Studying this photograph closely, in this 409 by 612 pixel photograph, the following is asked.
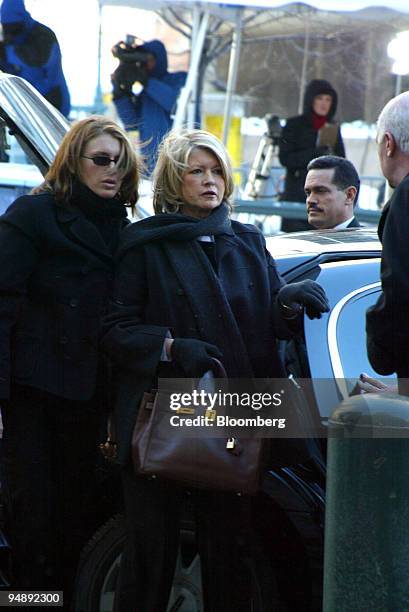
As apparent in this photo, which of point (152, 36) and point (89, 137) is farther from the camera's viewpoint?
point (152, 36)

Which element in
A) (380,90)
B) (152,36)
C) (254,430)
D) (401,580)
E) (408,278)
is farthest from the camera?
(380,90)

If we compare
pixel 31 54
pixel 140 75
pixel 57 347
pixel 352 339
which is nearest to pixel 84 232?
pixel 57 347

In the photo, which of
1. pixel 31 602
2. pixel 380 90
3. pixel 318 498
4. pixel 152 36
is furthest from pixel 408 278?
pixel 380 90

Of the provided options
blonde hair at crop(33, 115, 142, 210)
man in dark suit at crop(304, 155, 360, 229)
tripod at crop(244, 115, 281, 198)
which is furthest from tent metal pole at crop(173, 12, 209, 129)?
blonde hair at crop(33, 115, 142, 210)

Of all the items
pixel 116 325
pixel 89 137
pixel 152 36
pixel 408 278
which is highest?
pixel 152 36

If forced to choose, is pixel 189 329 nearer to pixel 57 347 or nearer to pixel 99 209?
pixel 57 347

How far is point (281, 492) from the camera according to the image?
3.64m

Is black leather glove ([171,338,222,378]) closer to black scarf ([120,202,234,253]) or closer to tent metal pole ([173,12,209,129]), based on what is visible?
black scarf ([120,202,234,253])

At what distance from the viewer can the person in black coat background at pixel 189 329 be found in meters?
3.47

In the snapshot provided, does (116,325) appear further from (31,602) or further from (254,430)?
(31,602)

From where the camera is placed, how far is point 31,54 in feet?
24.8

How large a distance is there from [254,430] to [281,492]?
300 mm

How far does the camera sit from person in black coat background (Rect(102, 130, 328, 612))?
3471 mm

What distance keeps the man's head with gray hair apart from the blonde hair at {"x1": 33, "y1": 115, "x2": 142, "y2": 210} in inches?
34.0
